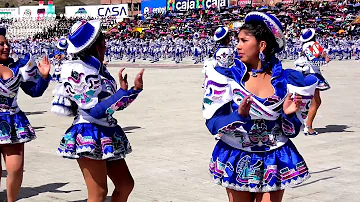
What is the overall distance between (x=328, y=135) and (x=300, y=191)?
3888 mm

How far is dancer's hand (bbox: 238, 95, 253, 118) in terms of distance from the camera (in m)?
3.75

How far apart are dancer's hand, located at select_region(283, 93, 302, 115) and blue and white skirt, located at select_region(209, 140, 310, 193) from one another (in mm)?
286

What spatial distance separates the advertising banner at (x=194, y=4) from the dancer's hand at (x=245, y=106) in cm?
5695

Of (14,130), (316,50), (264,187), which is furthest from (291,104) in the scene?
(316,50)

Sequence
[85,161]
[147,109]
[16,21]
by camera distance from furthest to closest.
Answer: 1. [16,21]
2. [147,109]
3. [85,161]

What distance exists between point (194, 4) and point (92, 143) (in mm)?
57381

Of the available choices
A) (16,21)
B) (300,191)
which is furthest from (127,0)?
(300,191)

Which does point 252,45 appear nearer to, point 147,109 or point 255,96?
point 255,96

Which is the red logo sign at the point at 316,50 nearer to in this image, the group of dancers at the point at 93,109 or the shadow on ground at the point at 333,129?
the shadow on ground at the point at 333,129

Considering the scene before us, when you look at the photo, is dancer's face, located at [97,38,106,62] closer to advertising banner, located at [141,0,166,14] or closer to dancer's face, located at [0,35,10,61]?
dancer's face, located at [0,35,10,61]

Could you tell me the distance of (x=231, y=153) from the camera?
4.08 metres

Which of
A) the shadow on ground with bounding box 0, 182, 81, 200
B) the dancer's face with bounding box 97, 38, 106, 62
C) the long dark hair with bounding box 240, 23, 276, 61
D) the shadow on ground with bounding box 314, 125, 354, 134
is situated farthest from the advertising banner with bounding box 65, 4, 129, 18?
the long dark hair with bounding box 240, 23, 276, 61

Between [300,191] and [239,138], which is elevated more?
[239,138]

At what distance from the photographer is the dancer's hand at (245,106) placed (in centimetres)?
375
